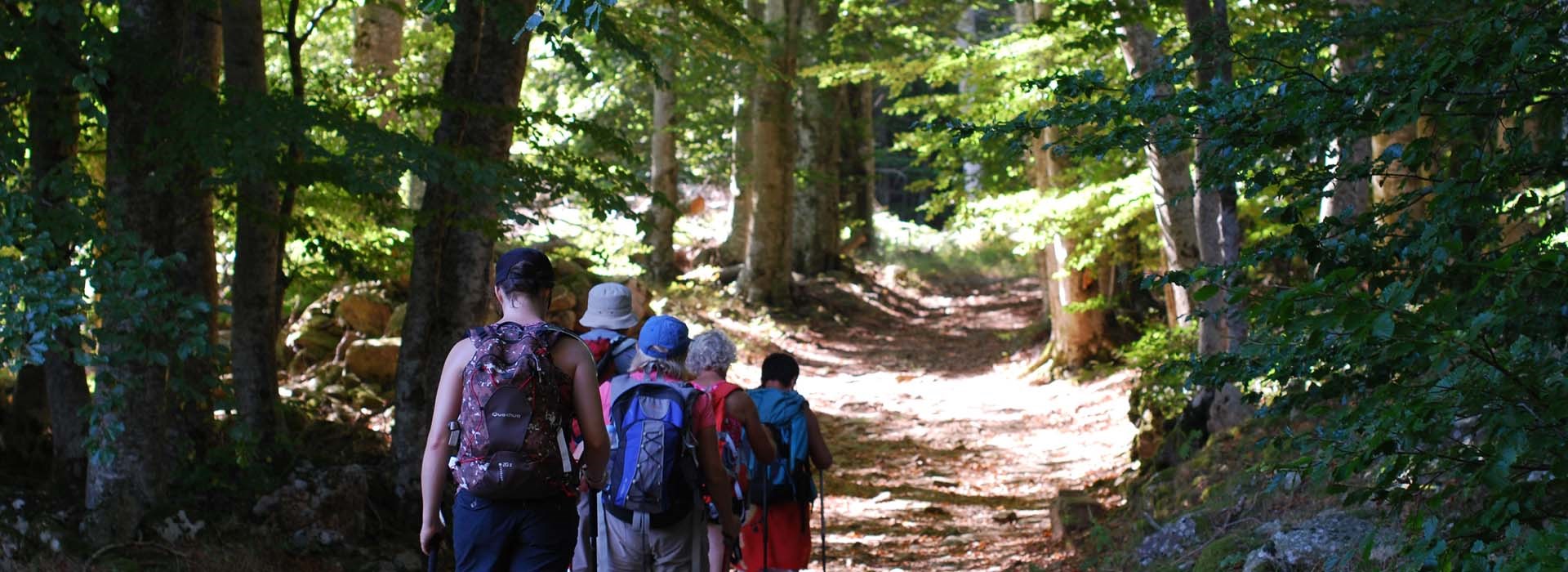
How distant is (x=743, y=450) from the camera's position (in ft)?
19.1

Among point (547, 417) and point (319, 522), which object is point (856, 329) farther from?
point (547, 417)

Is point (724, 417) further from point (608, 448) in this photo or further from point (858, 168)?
point (858, 168)

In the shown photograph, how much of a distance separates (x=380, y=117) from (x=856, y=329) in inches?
546

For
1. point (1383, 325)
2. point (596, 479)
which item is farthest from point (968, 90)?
point (1383, 325)

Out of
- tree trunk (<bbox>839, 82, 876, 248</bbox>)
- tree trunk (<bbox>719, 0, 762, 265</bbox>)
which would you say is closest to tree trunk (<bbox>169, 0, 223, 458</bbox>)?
tree trunk (<bbox>719, 0, 762, 265</bbox>)

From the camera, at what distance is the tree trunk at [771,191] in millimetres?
22781

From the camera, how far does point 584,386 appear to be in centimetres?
405

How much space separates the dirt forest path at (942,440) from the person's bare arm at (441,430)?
510 cm

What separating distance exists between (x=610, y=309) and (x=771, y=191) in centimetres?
1758

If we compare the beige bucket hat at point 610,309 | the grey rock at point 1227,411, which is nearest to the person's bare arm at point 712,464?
the beige bucket hat at point 610,309

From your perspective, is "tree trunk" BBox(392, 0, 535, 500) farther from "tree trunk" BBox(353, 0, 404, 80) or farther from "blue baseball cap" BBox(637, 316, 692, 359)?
"tree trunk" BBox(353, 0, 404, 80)

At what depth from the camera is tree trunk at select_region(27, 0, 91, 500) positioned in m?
5.42

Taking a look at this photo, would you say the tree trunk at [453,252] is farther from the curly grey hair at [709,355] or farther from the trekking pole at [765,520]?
the curly grey hair at [709,355]

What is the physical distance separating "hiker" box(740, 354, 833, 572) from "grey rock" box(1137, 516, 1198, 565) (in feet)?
7.11
